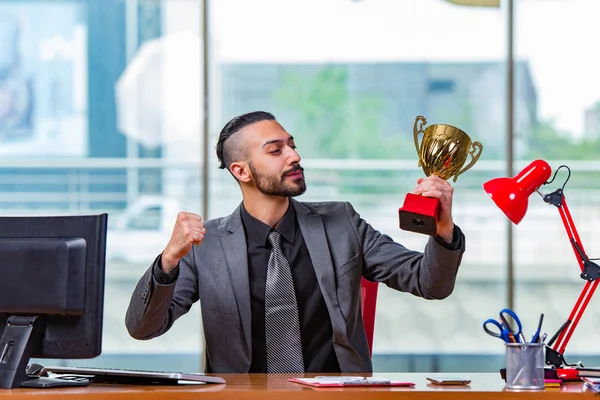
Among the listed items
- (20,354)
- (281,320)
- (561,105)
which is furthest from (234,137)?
(561,105)

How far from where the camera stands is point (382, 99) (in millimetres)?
4844

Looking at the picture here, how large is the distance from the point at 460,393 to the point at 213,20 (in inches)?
122

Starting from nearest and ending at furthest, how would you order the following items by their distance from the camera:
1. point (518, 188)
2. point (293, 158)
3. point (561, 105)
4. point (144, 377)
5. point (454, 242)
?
1. point (144, 377)
2. point (518, 188)
3. point (454, 242)
4. point (293, 158)
5. point (561, 105)

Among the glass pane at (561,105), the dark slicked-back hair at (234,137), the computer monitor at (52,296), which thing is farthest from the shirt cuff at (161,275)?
the glass pane at (561,105)

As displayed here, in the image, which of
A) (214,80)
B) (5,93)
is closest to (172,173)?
(214,80)

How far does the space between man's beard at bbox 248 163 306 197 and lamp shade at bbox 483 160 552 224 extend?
24.3 inches

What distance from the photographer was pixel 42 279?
91.7 inches

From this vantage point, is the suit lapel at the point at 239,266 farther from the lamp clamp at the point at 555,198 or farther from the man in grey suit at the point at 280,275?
the lamp clamp at the point at 555,198

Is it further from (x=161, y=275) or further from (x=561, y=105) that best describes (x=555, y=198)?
(x=561, y=105)

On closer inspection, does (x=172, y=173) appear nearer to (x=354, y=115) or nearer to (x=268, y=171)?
(x=354, y=115)

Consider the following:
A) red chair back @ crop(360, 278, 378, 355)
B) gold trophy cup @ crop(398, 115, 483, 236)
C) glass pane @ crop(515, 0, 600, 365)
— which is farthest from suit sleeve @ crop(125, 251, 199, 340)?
glass pane @ crop(515, 0, 600, 365)

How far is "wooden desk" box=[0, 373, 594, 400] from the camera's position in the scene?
2086 millimetres

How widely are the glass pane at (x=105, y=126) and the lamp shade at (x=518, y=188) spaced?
8.50 ft

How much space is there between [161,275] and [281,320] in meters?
0.42
